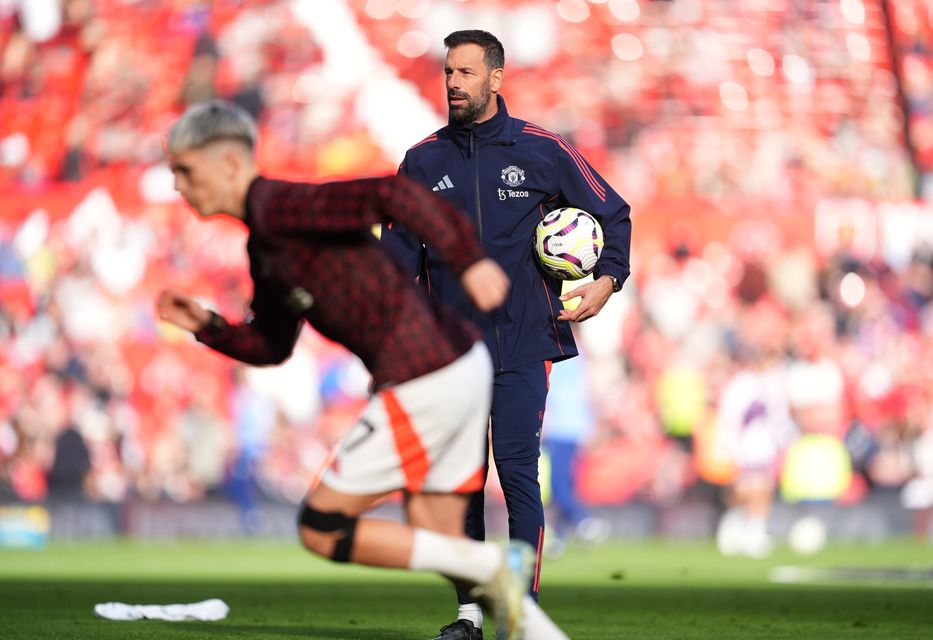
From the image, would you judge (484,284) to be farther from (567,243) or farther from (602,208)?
(602,208)

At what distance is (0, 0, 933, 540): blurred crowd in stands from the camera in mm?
19547

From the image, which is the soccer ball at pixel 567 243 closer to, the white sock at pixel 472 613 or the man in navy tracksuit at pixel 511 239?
the man in navy tracksuit at pixel 511 239

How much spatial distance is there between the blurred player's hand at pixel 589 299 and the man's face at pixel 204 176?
1.91 metres

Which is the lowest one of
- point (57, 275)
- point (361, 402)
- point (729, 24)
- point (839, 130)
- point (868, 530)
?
point (868, 530)

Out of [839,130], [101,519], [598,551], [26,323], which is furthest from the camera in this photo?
[839,130]

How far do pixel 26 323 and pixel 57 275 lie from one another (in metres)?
0.81

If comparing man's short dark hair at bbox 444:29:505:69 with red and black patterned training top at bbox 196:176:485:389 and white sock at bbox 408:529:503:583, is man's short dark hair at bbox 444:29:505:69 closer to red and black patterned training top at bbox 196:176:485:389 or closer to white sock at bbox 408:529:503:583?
red and black patterned training top at bbox 196:176:485:389

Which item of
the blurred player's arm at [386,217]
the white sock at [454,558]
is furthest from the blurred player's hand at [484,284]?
the white sock at [454,558]

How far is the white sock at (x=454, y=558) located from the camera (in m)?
4.43

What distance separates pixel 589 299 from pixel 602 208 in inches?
20.6

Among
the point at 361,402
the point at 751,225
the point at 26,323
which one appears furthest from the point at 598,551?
the point at 26,323

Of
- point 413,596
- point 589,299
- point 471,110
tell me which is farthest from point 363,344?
point 413,596

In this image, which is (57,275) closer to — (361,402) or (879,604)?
(361,402)

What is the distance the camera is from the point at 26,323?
2136cm
